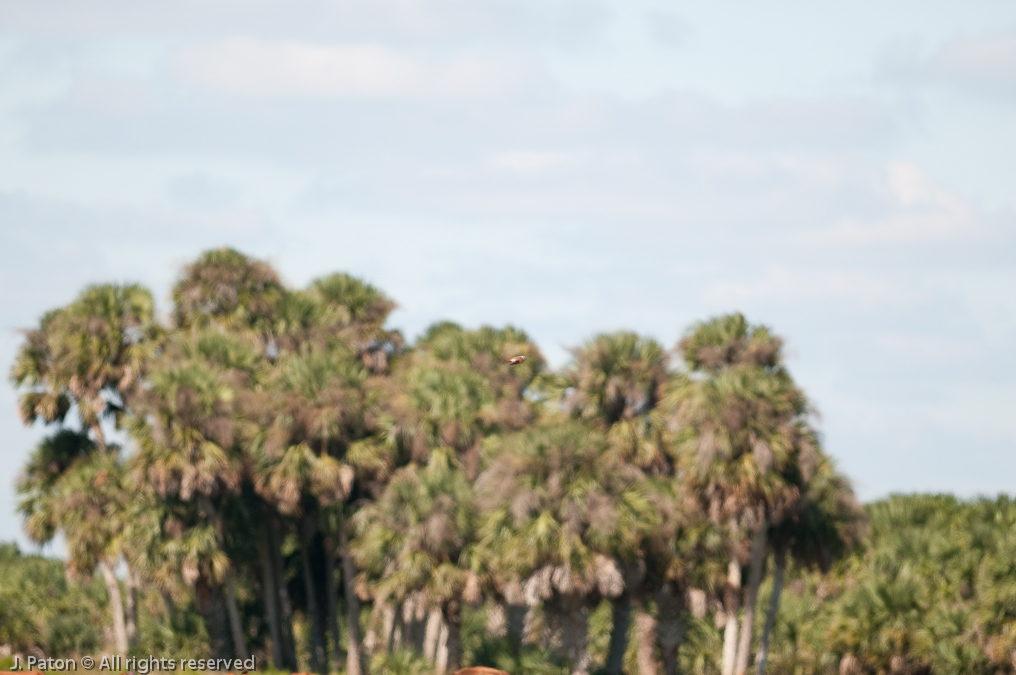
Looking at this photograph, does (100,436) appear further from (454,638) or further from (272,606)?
(454,638)

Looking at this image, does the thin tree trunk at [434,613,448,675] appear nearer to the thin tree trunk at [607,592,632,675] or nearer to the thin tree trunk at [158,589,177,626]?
the thin tree trunk at [607,592,632,675]

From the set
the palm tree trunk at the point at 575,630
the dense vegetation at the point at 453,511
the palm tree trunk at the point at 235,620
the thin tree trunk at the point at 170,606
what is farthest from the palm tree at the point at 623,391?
the thin tree trunk at the point at 170,606

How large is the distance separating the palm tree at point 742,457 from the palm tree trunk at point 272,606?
1264 centimetres

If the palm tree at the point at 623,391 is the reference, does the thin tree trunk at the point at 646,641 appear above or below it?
below

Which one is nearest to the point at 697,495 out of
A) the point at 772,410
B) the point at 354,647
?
the point at 772,410

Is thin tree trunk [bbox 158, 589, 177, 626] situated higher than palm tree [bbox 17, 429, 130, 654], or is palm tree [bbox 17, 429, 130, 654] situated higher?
palm tree [bbox 17, 429, 130, 654]

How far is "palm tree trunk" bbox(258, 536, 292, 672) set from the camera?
140ft

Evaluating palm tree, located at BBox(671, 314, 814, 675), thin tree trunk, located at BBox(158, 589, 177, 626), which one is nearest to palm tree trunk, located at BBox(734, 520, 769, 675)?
palm tree, located at BBox(671, 314, 814, 675)

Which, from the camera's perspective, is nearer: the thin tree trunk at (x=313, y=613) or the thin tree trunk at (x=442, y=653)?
the thin tree trunk at (x=442, y=653)

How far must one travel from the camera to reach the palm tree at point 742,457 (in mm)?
39125

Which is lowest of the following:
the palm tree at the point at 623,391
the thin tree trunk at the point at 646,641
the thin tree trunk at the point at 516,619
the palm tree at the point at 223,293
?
the thin tree trunk at the point at 646,641

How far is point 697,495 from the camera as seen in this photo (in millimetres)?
40094

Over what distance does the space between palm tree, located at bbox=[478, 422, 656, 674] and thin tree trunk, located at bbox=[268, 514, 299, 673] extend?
8.42 m

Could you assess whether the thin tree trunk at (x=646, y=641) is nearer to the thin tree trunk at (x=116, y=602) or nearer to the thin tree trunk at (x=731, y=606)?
the thin tree trunk at (x=731, y=606)
